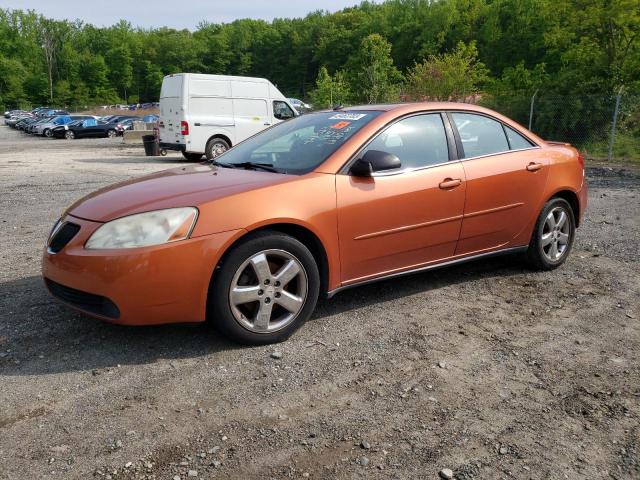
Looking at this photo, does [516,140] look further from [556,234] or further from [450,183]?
[450,183]

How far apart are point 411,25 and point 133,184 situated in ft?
318

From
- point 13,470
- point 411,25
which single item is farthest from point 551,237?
point 411,25

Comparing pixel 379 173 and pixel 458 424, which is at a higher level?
pixel 379 173

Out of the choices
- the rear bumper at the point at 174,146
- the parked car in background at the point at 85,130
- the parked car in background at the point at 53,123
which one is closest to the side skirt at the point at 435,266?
the rear bumper at the point at 174,146

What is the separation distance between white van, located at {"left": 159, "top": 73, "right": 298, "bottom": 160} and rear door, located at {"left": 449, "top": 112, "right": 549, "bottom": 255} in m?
12.7

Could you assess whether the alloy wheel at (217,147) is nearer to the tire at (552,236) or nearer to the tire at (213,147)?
the tire at (213,147)

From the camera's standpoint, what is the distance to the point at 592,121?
1792 cm

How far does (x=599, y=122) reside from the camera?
1770 centimetres

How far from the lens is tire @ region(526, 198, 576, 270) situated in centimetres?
502

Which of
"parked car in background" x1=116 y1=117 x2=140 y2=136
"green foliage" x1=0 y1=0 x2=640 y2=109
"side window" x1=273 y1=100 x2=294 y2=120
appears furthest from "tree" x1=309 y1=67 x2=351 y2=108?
"side window" x1=273 y1=100 x2=294 y2=120

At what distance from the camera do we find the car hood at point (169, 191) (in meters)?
3.39

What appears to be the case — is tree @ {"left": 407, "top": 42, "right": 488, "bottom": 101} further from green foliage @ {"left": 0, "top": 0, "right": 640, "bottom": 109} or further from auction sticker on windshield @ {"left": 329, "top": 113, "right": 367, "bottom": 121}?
auction sticker on windshield @ {"left": 329, "top": 113, "right": 367, "bottom": 121}

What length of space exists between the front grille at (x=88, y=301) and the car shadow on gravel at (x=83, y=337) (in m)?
0.30

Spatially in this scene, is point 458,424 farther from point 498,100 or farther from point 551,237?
point 498,100
